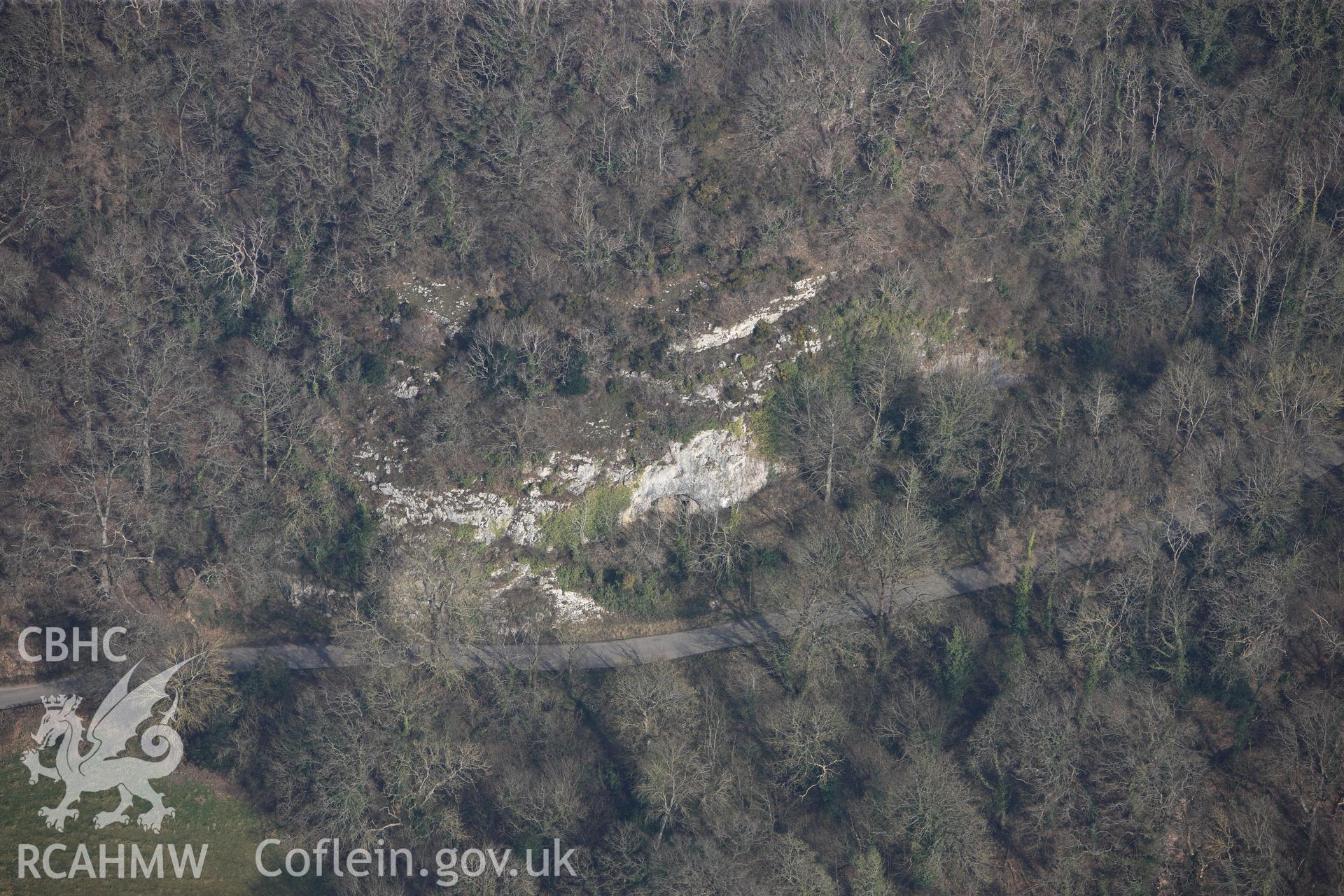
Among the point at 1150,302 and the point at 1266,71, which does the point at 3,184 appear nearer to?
the point at 1150,302

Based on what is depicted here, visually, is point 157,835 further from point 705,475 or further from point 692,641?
point 705,475

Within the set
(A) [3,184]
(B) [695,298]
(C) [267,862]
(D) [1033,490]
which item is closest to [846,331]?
(B) [695,298]

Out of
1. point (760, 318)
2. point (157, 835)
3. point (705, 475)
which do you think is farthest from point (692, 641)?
point (157, 835)

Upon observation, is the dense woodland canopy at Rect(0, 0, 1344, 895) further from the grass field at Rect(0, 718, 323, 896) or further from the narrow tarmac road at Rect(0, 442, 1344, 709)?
the grass field at Rect(0, 718, 323, 896)

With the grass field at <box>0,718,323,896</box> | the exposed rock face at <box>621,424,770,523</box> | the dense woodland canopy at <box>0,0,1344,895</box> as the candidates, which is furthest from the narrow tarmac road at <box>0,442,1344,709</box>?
the exposed rock face at <box>621,424,770,523</box>

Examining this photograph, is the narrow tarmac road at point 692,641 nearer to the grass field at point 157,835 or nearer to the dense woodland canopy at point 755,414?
the dense woodland canopy at point 755,414

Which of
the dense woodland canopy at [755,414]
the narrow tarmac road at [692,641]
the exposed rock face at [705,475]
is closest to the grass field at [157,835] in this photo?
the dense woodland canopy at [755,414]

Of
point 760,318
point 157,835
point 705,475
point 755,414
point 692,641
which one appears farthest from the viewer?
point 760,318

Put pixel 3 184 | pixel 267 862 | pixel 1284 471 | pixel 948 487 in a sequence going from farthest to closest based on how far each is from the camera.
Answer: pixel 3 184 < pixel 948 487 < pixel 1284 471 < pixel 267 862
